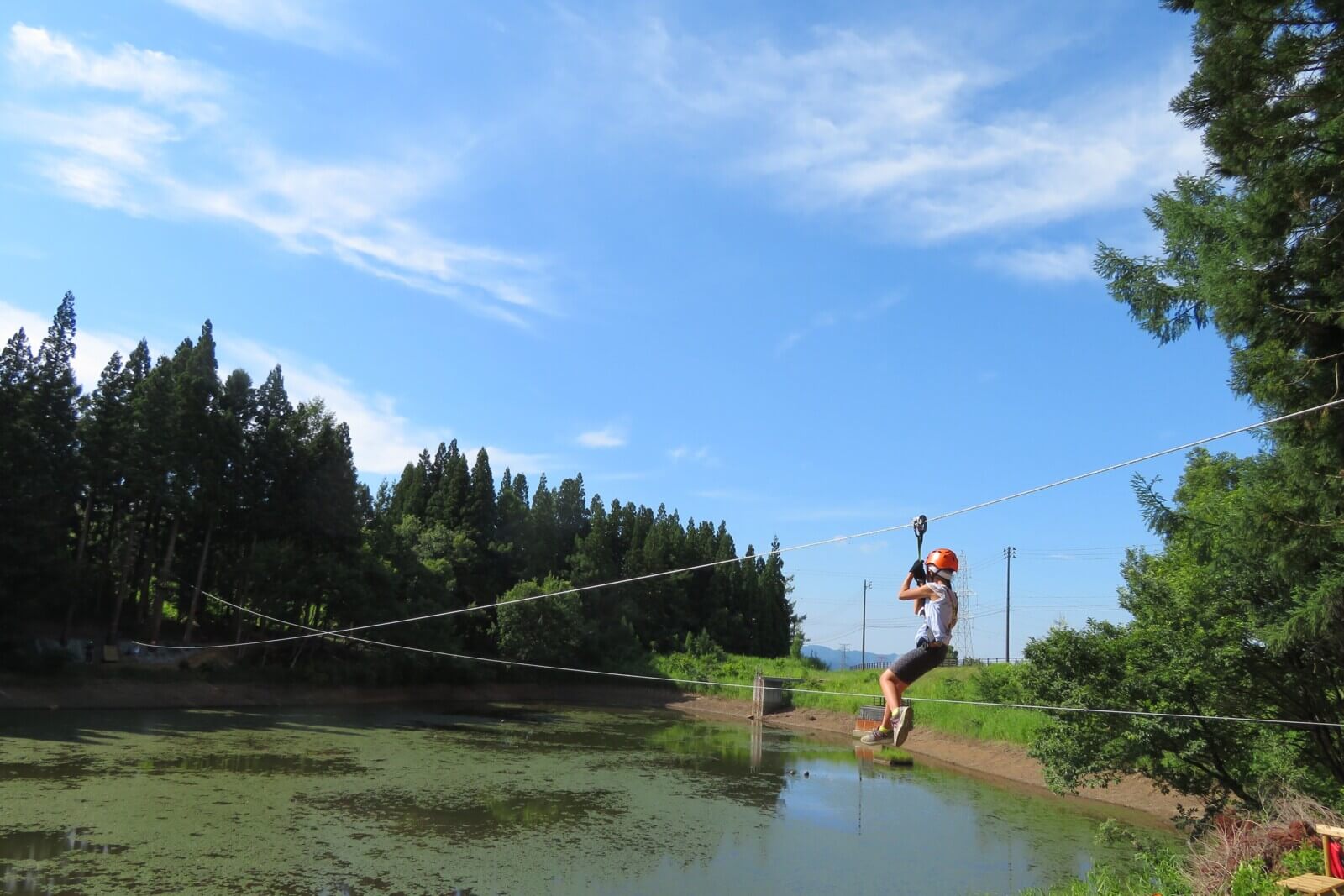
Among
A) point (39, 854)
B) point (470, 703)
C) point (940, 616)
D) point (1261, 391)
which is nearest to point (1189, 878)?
point (1261, 391)

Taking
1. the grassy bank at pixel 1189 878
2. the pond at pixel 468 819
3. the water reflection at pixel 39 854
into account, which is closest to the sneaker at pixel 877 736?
the grassy bank at pixel 1189 878

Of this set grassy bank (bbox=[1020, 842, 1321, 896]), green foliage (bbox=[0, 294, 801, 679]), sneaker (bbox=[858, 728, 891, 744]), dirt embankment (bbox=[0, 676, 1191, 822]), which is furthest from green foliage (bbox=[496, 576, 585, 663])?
sneaker (bbox=[858, 728, 891, 744])

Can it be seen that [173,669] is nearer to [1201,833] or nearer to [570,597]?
[570,597]

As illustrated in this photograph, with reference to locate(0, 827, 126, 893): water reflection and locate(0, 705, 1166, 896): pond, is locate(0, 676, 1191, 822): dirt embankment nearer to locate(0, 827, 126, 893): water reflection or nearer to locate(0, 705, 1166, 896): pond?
locate(0, 705, 1166, 896): pond

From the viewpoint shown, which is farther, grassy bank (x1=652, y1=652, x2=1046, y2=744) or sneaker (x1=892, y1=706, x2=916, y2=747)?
grassy bank (x1=652, y1=652, x2=1046, y2=744)

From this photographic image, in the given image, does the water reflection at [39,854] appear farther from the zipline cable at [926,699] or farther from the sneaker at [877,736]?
the sneaker at [877,736]

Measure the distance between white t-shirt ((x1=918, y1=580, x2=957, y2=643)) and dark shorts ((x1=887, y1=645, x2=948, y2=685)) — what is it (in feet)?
0.30

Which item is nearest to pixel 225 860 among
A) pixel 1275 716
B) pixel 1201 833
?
pixel 1201 833

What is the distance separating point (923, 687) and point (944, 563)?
3677cm

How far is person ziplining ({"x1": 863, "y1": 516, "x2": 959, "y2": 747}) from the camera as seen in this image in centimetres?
614

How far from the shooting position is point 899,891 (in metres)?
12.8

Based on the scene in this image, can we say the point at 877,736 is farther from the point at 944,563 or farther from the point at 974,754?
the point at 974,754

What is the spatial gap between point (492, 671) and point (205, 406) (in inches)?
809

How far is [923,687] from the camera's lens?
4034 cm
